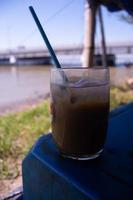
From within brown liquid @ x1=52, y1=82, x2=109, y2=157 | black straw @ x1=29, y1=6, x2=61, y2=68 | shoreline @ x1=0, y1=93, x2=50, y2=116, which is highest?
black straw @ x1=29, y1=6, x2=61, y2=68

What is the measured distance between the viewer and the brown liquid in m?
0.72

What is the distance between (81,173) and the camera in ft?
2.24

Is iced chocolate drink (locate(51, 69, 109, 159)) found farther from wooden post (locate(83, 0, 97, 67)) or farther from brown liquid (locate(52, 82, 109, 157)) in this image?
wooden post (locate(83, 0, 97, 67))

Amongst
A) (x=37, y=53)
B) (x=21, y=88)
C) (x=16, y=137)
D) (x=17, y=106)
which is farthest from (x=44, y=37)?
(x=37, y=53)

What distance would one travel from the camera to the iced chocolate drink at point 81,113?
723 mm

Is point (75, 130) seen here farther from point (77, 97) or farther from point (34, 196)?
point (34, 196)

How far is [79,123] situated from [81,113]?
0.02 metres

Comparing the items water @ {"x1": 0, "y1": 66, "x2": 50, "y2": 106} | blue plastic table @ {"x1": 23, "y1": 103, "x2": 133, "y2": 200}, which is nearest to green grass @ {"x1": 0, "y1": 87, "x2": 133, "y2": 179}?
blue plastic table @ {"x1": 23, "y1": 103, "x2": 133, "y2": 200}

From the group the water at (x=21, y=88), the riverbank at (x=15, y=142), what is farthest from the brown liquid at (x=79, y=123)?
the water at (x=21, y=88)

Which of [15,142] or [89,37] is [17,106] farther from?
[15,142]

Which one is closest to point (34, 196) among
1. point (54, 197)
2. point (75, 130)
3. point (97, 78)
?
point (54, 197)

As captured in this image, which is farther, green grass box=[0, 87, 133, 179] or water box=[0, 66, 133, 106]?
water box=[0, 66, 133, 106]

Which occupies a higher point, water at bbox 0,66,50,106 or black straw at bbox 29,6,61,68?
black straw at bbox 29,6,61,68

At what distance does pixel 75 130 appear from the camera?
2.39ft
